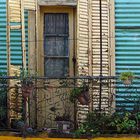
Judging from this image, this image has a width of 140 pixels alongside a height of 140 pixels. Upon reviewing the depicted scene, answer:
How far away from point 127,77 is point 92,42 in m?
1.29

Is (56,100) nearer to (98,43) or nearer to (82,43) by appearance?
(82,43)

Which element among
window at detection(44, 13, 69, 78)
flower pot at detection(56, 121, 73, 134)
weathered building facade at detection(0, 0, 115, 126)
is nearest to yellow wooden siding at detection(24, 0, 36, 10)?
weathered building facade at detection(0, 0, 115, 126)

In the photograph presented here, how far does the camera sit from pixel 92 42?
10.7m

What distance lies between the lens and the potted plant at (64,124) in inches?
403

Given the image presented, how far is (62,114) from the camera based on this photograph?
35.5 feet

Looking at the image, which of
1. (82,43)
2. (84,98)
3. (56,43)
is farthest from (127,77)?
(56,43)

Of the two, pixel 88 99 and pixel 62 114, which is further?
pixel 62 114

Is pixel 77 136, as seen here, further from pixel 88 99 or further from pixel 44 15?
pixel 44 15

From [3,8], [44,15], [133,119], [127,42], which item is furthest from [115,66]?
[3,8]

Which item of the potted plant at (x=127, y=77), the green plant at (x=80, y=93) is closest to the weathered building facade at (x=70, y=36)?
the green plant at (x=80, y=93)

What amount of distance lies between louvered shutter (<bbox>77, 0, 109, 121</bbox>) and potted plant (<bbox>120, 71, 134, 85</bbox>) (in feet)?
2.50

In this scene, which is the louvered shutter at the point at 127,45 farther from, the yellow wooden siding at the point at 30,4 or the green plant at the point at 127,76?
the yellow wooden siding at the point at 30,4

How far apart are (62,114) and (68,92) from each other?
0.53m

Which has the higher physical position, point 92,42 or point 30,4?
point 30,4
